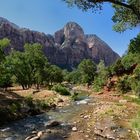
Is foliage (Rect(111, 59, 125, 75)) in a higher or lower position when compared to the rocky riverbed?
higher

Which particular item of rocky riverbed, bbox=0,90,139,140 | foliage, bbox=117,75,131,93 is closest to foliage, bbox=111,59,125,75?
foliage, bbox=117,75,131,93

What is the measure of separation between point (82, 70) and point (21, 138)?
A: 4190 inches

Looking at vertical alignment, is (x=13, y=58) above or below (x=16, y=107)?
above

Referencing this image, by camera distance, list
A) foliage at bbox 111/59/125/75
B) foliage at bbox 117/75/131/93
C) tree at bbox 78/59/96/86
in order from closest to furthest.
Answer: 1. foliage at bbox 117/75/131/93
2. foliage at bbox 111/59/125/75
3. tree at bbox 78/59/96/86

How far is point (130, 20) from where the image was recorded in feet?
79.6

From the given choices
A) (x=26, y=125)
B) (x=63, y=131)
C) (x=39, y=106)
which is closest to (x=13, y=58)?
(x=39, y=106)

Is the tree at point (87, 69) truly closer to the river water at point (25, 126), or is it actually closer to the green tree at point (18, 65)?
the green tree at point (18, 65)

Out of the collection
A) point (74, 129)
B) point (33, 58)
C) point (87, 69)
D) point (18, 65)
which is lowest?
point (74, 129)

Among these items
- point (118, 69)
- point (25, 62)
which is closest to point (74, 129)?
point (25, 62)

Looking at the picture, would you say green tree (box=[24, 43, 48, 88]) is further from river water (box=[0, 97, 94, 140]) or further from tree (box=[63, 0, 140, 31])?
tree (box=[63, 0, 140, 31])

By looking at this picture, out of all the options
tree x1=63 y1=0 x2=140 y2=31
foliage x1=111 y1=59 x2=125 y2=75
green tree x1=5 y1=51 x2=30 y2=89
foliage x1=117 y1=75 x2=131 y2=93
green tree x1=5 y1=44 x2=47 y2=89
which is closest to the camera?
tree x1=63 y1=0 x2=140 y2=31

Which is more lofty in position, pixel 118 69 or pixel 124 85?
pixel 118 69

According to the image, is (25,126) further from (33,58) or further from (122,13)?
(33,58)

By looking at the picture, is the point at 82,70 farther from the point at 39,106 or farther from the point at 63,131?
the point at 63,131
